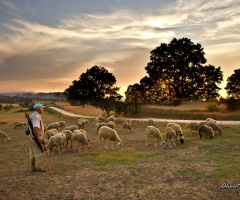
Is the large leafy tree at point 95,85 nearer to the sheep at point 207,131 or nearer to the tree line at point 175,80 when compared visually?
the tree line at point 175,80

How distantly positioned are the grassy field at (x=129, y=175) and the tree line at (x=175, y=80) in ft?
93.5

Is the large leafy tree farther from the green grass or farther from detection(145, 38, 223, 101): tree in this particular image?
the green grass

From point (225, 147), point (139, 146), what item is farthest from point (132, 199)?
point (225, 147)

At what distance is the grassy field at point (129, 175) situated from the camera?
6.82 m

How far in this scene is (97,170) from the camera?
9242 millimetres

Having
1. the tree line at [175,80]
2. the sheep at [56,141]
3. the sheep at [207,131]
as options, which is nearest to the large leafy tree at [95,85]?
the tree line at [175,80]

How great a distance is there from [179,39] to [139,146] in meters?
34.3

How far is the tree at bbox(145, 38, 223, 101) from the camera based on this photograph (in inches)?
1633

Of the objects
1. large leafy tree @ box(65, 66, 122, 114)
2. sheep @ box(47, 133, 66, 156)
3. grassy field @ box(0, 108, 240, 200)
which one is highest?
large leafy tree @ box(65, 66, 122, 114)

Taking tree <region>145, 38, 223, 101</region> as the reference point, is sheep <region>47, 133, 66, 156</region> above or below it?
below

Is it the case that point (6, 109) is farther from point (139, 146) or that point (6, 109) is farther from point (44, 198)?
point (44, 198)

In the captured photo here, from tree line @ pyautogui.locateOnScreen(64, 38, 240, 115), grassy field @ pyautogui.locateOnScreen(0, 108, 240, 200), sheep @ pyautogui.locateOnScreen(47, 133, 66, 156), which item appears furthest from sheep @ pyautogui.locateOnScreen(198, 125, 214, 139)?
tree line @ pyautogui.locateOnScreen(64, 38, 240, 115)

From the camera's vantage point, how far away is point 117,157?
11.3 metres

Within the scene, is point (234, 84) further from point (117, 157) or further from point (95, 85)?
point (117, 157)
